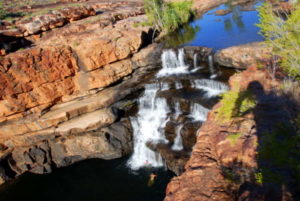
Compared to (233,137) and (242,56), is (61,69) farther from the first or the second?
(233,137)

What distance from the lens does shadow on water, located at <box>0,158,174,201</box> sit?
14.3 m

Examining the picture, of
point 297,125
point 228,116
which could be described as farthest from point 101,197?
point 297,125

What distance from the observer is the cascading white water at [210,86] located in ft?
57.1

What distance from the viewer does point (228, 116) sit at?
33.3 feet

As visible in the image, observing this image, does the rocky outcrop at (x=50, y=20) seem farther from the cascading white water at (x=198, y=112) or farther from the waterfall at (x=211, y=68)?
the cascading white water at (x=198, y=112)

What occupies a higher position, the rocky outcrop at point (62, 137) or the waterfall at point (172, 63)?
the waterfall at point (172, 63)

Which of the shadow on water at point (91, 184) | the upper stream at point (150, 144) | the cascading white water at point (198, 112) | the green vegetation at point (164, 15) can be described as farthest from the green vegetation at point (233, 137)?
the green vegetation at point (164, 15)

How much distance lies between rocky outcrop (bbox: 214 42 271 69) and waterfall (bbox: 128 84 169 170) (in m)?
6.40

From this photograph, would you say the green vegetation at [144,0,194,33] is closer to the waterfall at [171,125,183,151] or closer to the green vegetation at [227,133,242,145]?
the waterfall at [171,125,183,151]

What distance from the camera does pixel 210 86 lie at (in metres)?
18.1

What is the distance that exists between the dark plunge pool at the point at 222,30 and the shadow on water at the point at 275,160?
613 inches

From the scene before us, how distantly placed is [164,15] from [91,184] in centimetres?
2399

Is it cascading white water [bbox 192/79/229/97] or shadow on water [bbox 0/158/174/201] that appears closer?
shadow on water [bbox 0/158/174/201]

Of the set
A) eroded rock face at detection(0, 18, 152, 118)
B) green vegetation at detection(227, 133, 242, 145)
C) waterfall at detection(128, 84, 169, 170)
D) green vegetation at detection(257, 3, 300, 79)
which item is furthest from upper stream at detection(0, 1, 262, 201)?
green vegetation at detection(257, 3, 300, 79)
